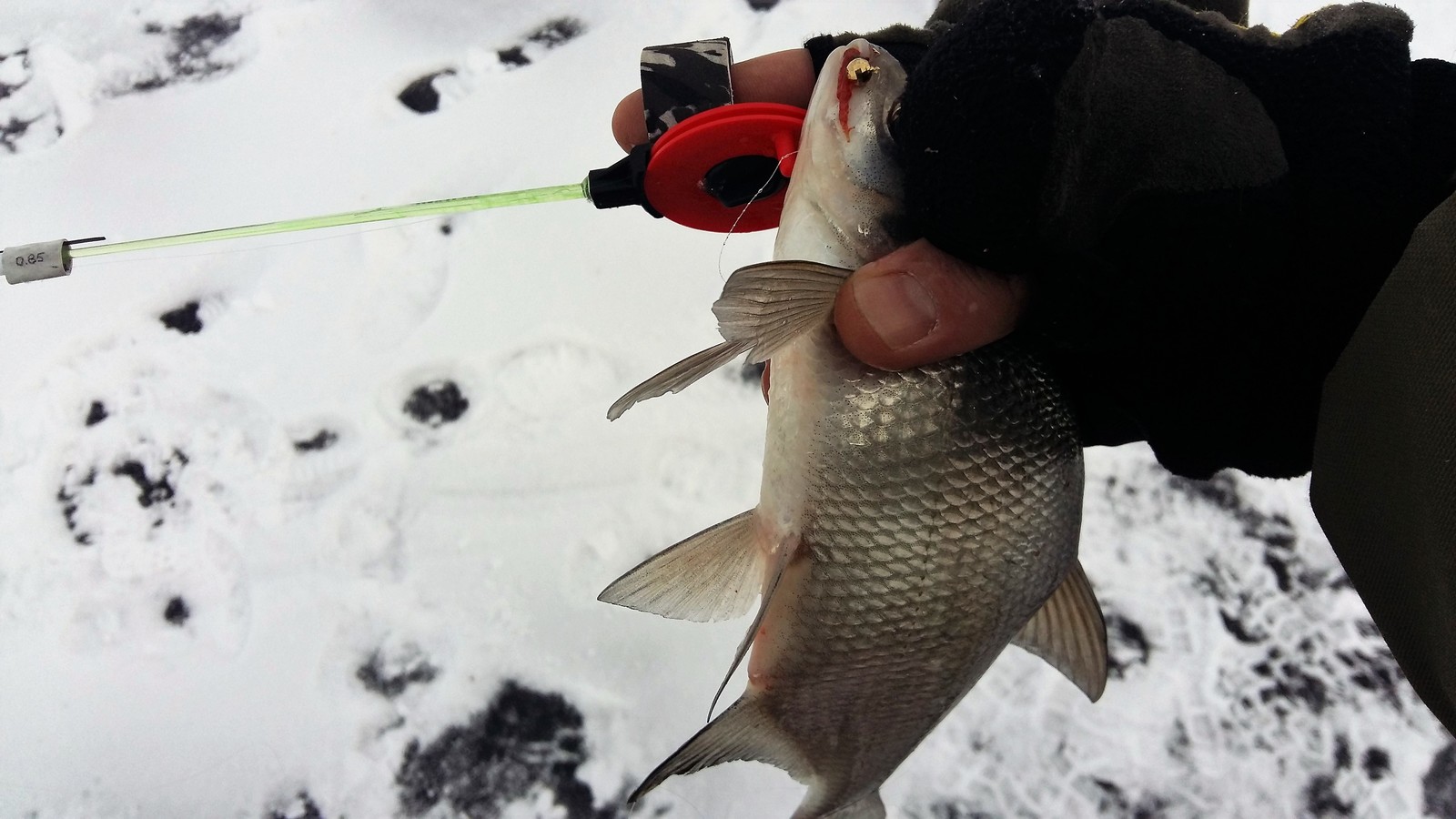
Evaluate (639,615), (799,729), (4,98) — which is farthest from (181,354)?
(799,729)

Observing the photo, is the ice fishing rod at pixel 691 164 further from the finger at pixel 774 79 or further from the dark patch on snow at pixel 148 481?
the dark patch on snow at pixel 148 481

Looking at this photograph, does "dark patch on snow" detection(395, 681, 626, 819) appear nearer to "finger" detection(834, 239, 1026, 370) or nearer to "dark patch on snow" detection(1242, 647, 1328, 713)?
"finger" detection(834, 239, 1026, 370)

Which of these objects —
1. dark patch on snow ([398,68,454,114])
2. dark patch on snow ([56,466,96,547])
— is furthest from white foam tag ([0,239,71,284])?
dark patch on snow ([398,68,454,114])

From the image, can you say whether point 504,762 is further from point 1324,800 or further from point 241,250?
point 1324,800

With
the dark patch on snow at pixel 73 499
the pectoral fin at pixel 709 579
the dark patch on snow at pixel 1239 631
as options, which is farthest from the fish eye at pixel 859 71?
the dark patch on snow at pixel 73 499

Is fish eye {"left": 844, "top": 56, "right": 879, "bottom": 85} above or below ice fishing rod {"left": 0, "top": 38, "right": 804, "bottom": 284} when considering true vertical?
above

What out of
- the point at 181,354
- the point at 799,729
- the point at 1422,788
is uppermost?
the point at 799,729

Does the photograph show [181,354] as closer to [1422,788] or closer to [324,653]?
[324,653]
